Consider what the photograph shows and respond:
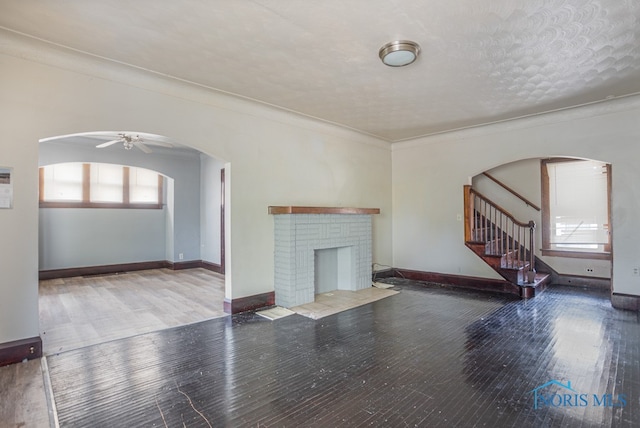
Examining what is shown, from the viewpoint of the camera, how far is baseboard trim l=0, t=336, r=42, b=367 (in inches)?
111

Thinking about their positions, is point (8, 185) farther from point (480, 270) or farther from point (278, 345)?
point (480, 270)

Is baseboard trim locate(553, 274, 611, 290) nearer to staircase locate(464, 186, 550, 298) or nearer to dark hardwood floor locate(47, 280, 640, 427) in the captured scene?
staircase locate(464, 186, 550, 298)

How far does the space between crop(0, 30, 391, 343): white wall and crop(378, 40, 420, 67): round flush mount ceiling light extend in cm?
211

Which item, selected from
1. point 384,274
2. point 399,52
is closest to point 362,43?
point 399,52

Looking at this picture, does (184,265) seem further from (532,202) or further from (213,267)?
(532,202)

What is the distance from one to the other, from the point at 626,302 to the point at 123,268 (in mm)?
9403

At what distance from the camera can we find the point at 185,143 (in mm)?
3955

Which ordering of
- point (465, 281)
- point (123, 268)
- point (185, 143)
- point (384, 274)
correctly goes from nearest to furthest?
point (185, 143) < point (465, 281) < point (384, 274) < point (123, 268)

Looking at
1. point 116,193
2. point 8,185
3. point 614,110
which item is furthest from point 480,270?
point 116,193

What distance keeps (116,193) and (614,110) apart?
31.5 ft

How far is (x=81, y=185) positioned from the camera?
7195mm

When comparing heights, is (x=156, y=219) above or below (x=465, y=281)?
above

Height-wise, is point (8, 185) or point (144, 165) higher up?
point (144, 165)

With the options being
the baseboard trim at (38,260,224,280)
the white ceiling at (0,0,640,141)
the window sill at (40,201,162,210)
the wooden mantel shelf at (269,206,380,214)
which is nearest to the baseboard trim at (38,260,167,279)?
the baseboard trim at (38,260,224,280)
